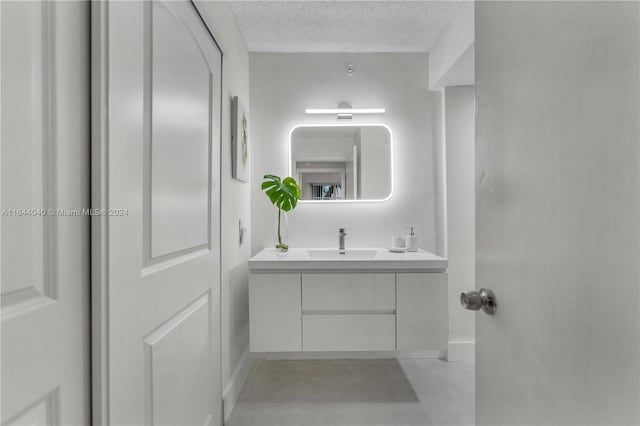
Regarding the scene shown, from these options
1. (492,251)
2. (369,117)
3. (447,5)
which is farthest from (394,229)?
(492,251)

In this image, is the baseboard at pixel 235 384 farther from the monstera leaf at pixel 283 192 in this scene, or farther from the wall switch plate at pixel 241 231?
the monstera leaf at pixel 283 192

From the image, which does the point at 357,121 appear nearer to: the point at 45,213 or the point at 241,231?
the point at 241,231

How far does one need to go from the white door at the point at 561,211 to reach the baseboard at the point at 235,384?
1.37 meters

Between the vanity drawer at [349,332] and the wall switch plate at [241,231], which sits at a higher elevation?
the wall switch plate at [241,231]

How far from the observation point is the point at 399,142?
2549 millimetres

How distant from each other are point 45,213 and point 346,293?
1.54 metres

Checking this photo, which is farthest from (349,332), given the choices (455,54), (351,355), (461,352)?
(455,54)

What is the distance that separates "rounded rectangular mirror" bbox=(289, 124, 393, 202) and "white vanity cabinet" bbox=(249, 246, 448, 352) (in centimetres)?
78

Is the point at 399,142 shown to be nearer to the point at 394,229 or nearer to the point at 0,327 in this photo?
the point at 394,229


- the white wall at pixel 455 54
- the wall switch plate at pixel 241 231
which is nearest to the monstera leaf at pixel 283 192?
the wall switch plate at pixel 241 231

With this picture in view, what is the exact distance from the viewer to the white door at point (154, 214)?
73 cm

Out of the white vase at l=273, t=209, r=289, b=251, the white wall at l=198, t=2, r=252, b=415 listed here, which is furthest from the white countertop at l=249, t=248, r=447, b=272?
the white vase at l=273, t=209, r=289, b=251

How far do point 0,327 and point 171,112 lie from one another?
2.45ft

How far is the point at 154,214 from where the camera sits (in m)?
0.96
